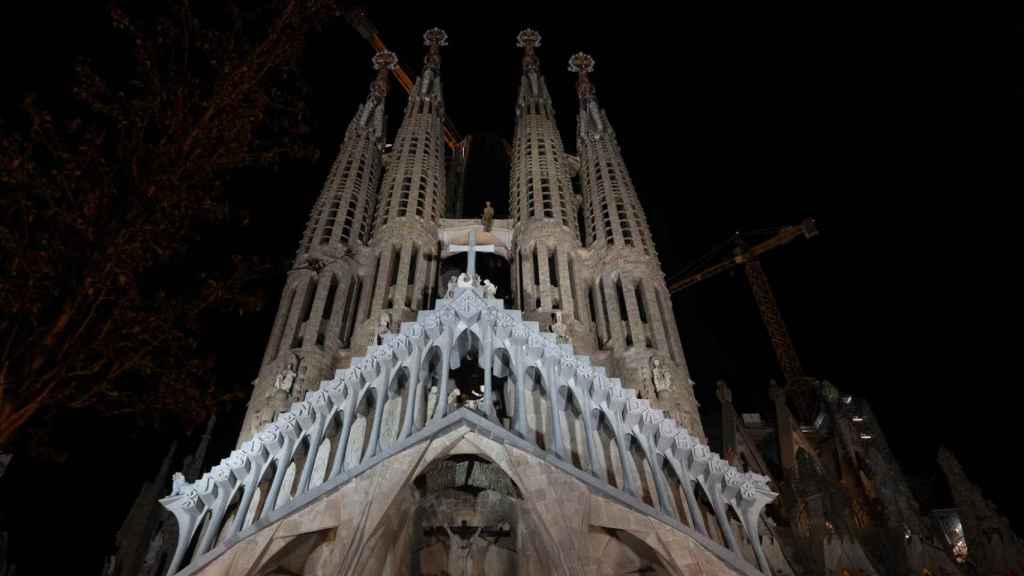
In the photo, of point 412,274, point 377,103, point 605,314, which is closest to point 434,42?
point 377,103

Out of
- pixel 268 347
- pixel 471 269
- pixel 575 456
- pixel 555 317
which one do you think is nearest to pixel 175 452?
pixel 268 347

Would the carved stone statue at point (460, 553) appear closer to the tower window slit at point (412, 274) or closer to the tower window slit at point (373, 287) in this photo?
the tower window slit at point (373, 287)

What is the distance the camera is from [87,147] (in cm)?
1101

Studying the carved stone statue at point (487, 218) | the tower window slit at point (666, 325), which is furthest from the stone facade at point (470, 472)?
the carved stone statue at point (487, 218)

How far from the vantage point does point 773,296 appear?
235ft

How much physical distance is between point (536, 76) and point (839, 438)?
30.0m

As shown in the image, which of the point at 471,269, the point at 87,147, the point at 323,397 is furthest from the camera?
the point at 471,269

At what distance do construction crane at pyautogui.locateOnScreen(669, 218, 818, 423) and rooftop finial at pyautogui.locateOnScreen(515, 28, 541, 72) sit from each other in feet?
82.8

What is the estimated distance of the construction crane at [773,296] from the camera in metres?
67.0

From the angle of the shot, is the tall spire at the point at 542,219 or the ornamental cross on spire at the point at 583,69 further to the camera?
the ornamental cross on spire at the point at 583,69

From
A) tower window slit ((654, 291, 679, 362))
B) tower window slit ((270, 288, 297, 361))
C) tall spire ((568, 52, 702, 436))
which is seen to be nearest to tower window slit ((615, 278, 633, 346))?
tall spire ((568, 52, 702, 436))

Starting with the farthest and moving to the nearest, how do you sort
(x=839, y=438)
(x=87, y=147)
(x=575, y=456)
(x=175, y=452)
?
(x=839, y=438), (x=175, y=452), (x=575, y=456), (x=87, y=147)

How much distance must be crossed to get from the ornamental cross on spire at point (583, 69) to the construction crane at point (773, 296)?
23.1 m

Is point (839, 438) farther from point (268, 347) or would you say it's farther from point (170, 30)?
point (170, 30)
